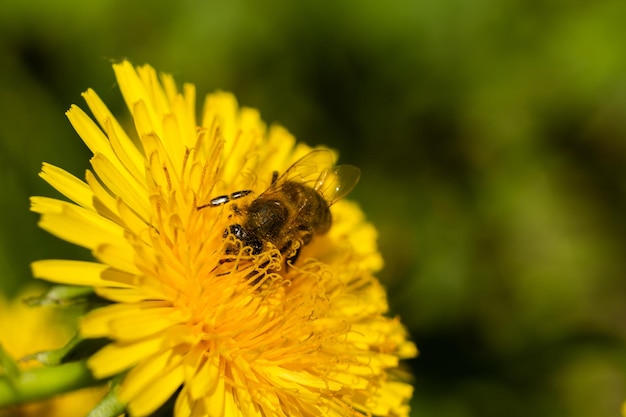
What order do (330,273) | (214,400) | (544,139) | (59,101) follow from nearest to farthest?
(214,400) < (330,273) < (59,101) < (544,139)

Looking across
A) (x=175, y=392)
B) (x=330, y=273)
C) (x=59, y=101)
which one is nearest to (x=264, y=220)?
(x=330, y=273)

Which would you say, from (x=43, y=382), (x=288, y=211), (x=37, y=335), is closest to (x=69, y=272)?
(x=43, y=382)

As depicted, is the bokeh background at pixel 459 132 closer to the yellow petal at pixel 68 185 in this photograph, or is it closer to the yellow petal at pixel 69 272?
the yellow petal at pixel 68 185

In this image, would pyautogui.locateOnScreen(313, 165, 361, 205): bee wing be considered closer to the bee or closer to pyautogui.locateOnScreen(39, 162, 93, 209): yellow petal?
the bee

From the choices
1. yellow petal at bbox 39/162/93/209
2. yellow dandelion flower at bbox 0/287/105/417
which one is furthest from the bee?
yellow dandelion flower at bbox 0/287/105/417

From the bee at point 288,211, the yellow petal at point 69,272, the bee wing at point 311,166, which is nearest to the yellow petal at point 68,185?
the yellow petal at point 69,272

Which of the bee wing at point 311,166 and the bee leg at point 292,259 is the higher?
the bee wing at point 311,166

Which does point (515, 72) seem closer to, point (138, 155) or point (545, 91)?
point (545, 91)
